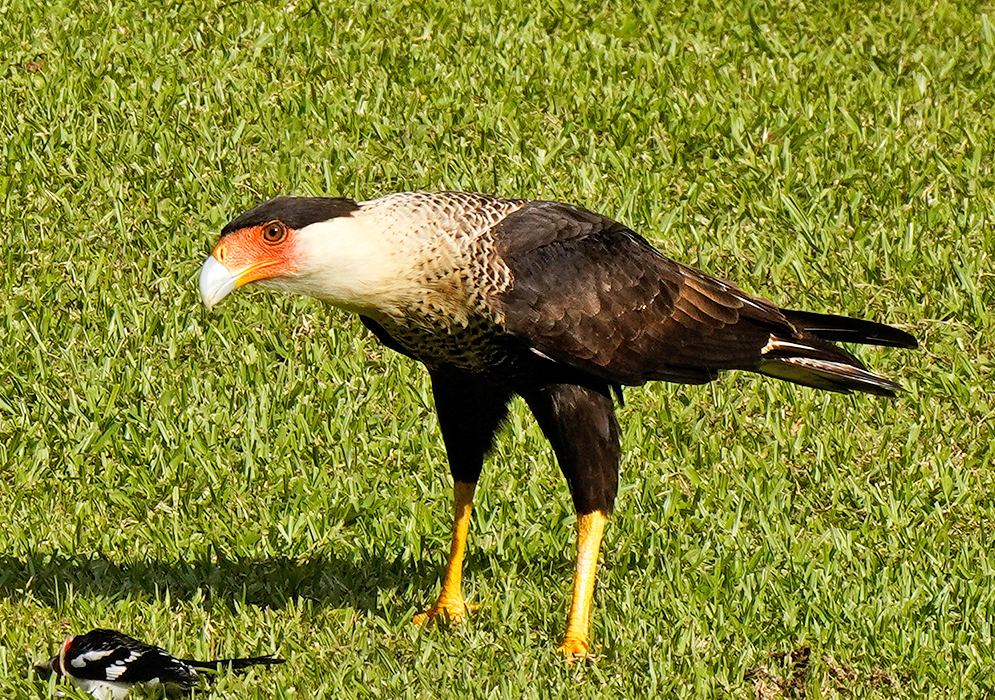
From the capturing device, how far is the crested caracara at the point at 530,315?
13.6ft

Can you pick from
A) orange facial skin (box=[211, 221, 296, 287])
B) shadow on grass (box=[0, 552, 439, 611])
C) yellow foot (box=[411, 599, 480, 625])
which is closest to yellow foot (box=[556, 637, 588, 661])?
yellow foot (box=[411, 599, 480, 625])

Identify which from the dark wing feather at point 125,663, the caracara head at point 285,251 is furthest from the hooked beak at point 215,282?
the dark wing feather at point 125,663

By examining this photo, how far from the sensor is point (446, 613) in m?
4.89

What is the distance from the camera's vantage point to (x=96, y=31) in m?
8.45

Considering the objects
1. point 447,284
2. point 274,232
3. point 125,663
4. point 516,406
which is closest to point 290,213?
point 274,232

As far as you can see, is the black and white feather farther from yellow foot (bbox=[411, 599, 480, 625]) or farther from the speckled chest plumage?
the speckled chest plumage

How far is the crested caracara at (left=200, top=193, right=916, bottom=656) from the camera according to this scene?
13.6ft

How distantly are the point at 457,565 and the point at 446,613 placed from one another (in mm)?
200

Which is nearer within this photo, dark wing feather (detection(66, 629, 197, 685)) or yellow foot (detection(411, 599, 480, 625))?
dark wing feather (detection(66, 629, 197, 685))

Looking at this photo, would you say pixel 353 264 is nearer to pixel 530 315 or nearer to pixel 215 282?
pixel 215 282

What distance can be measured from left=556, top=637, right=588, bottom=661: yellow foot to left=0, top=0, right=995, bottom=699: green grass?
8cm

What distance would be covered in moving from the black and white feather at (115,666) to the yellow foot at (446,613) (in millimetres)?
841

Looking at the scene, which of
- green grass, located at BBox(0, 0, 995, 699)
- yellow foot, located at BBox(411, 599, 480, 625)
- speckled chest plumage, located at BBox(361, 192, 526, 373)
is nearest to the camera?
speckled chest plumage, located at BBox(361, 192, 526, 373)

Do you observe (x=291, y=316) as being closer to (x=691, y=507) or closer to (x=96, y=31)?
(x=691, y=507)
